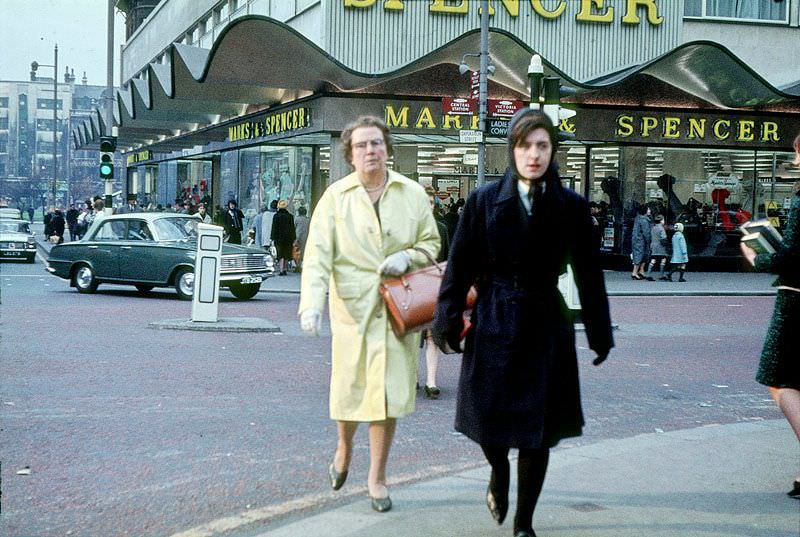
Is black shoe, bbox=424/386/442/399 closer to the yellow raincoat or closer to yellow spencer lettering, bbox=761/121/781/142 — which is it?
the yellow raincoat

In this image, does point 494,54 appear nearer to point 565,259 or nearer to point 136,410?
point 136,410

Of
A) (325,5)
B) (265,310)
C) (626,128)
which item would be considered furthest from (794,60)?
(265,310)

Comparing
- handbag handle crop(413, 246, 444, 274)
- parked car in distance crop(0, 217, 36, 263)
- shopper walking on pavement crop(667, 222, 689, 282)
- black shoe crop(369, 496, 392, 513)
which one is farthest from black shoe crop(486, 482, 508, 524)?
parked car in distance crop(0, 217, 36, 263)

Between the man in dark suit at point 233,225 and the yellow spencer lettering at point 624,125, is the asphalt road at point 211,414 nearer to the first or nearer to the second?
the man in dark suit at point 233,225

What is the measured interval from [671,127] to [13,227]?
19792 millimetres

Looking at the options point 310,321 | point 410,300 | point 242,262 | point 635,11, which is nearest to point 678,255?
point 635,11

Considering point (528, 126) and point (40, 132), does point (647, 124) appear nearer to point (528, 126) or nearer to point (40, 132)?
point (528, 126)

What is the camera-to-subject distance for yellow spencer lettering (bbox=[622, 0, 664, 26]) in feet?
96.2

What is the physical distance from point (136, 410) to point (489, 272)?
4.14m

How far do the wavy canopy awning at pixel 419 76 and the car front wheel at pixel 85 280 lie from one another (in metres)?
5.89

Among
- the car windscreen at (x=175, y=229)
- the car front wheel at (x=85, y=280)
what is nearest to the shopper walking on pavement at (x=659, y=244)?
the car windscreen at (x=175, y=229)

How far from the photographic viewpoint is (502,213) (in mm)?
4438

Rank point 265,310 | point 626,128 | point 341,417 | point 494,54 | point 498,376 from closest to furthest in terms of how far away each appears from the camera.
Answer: point 498,376 < point 341,417 < point 265,310 < point 494,54 < point 626,128

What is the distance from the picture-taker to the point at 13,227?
109 ft
